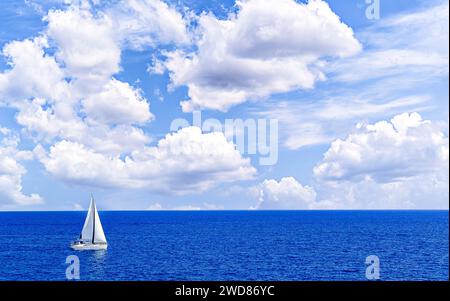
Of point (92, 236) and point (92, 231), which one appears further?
point (92, 236)

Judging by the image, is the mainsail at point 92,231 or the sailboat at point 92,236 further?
the sailboat at point 92,236

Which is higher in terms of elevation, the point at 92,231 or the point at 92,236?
the point at 92,231

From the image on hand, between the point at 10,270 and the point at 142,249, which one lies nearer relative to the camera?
the point at 10,270

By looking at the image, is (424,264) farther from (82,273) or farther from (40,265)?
(40,265)

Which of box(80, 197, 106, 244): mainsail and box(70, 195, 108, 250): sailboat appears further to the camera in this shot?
box(70, 195, 108, 250): sailboat

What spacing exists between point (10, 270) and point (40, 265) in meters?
5.69
